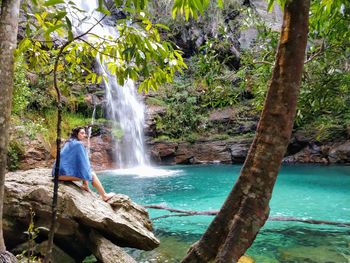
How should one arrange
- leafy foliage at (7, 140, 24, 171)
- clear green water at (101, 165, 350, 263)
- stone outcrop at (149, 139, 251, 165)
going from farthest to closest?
stone outcrop at (149, 139, 251, 165) < leafy foliage at (7, 140, 24, 171) < clear green water at (101, 165, 350, 263)

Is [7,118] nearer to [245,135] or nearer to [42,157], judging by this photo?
[42,157]

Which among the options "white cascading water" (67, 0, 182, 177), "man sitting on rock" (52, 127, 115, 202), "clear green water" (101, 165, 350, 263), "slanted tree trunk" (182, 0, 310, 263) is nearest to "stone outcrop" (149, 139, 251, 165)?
"white cascading water" (67, 0, 182, 177)

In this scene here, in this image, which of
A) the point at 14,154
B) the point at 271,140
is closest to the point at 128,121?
the point at 14,154

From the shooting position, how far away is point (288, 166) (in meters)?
18.4

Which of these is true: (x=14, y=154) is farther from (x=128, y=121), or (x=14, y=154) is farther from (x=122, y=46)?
(x=122, y=46)

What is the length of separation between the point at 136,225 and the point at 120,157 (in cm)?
1477

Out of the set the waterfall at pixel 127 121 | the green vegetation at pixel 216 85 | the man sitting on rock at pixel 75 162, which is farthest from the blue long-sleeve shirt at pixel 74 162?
the waterfall at pixel 127 121

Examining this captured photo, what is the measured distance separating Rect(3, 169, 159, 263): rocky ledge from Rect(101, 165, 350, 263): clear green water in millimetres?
685

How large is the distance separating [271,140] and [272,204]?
7787 millimetres

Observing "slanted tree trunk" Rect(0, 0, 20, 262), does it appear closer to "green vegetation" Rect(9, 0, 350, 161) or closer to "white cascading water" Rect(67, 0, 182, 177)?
"green vegetation" Rect(9, 0, 350, 161)

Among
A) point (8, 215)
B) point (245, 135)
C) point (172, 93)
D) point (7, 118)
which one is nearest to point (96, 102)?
point (172, 93)

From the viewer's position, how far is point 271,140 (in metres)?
2.59

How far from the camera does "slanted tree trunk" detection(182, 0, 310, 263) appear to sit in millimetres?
2576

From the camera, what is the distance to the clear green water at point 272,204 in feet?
18.1
